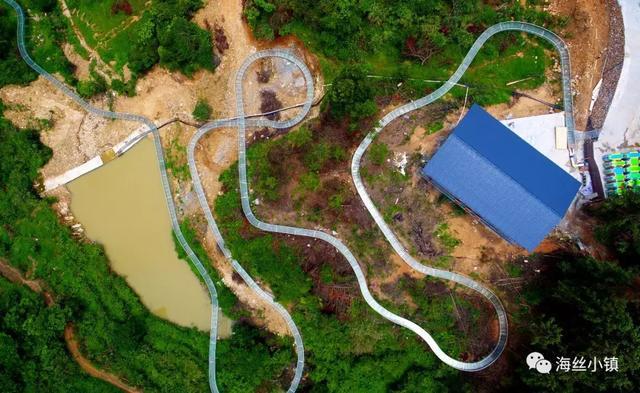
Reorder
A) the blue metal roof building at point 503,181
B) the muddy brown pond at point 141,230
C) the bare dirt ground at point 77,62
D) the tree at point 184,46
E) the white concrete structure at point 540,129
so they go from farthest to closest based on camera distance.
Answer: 1. the bare dirt ground at point 77,62
2. the muddy brown pond at point 141,230
3. the tree at point 184,46
4. the white concrete structure at point 540,129
5. the blue metal roof building at point 503,181

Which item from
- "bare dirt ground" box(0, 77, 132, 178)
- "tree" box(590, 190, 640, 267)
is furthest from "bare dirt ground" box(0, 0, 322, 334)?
"tree" box(590, 190, 640, 267)

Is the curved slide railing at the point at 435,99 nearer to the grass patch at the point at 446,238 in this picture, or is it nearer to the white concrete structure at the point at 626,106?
Answer: the grass patch at the point at 446,238

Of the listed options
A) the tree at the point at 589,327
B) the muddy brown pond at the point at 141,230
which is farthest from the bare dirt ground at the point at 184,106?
the tree at the point at 589,327

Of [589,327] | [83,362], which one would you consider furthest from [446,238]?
[83,362]

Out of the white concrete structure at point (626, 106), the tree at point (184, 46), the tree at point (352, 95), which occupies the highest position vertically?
the tree at point (184, 46)

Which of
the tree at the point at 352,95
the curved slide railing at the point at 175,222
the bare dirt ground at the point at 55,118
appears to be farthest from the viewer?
the bare dirt ground at the point at 55,118
